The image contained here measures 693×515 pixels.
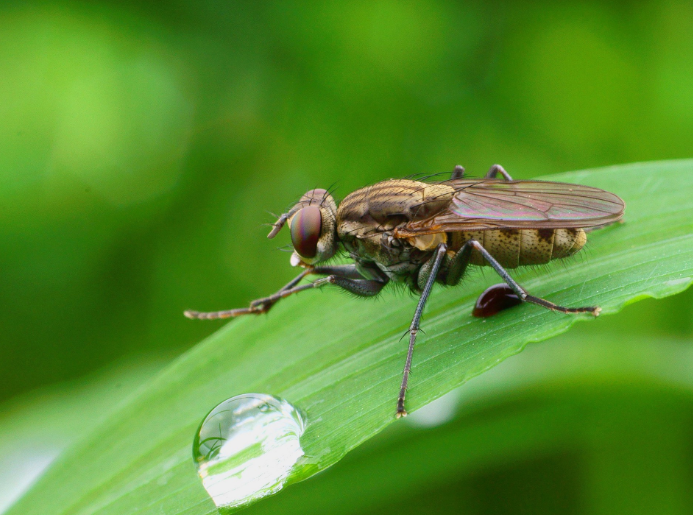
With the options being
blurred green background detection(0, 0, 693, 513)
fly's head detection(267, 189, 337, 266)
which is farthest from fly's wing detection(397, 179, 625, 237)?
blurred green background detection(0, 0, 693, 513)

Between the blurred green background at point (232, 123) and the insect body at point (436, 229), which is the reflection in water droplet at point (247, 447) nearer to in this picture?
the insect body at point (436, 229)

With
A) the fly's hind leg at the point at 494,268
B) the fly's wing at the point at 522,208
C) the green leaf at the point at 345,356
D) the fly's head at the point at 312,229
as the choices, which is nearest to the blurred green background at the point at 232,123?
the fly's head at the point at 312,229

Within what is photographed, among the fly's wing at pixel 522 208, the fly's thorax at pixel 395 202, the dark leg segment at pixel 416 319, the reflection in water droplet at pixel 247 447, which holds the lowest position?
the reflection in water droplet at pixel 247 447

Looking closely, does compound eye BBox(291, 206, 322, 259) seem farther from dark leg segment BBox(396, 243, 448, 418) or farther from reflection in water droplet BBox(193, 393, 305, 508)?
reflection in water droplet BBox(193, 393, 305, 508)

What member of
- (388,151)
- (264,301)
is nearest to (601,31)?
(388,151)

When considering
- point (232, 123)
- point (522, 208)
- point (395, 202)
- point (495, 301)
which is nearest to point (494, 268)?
point (495, 301)

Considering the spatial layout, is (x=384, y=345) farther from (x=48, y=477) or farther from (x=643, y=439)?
(x=48, y=477)
